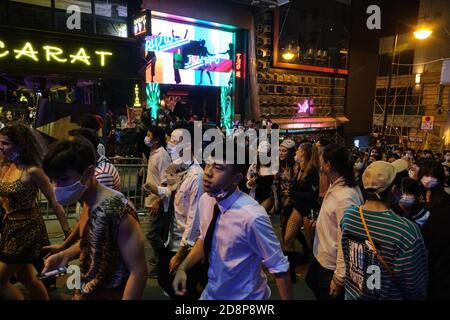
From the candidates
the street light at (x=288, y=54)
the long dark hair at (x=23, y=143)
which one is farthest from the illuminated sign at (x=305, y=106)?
the long dark hair at (x=23, y=143)

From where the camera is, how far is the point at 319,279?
3188mm

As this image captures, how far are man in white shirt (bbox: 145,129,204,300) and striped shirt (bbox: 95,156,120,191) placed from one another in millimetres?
678

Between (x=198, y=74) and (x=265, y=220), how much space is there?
14.1 meters

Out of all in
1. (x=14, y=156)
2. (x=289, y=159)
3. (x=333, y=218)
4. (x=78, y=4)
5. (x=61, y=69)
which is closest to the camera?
(x=333, y=218)

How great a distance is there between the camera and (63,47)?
35.3ft

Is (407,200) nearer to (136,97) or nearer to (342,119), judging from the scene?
(136,97)

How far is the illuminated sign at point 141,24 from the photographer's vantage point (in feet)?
37.7

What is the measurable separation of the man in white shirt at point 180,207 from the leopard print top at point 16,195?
4.26 feet

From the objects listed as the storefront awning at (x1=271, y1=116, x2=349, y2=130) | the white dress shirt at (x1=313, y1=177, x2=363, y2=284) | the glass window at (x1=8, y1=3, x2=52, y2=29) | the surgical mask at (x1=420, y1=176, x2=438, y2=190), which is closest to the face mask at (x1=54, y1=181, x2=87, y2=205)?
the white dress shirt at (x1=313, y1=177, x2=363, y2=284)

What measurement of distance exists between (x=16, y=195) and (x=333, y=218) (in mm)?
3113

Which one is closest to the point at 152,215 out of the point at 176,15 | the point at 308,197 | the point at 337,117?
the point at 308,197

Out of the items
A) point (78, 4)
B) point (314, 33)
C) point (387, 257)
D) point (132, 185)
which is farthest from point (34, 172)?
point (314, 33)

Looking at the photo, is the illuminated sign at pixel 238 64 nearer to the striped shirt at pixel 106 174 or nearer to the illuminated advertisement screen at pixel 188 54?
the illuminated advertisement screen at pixel 188 54
